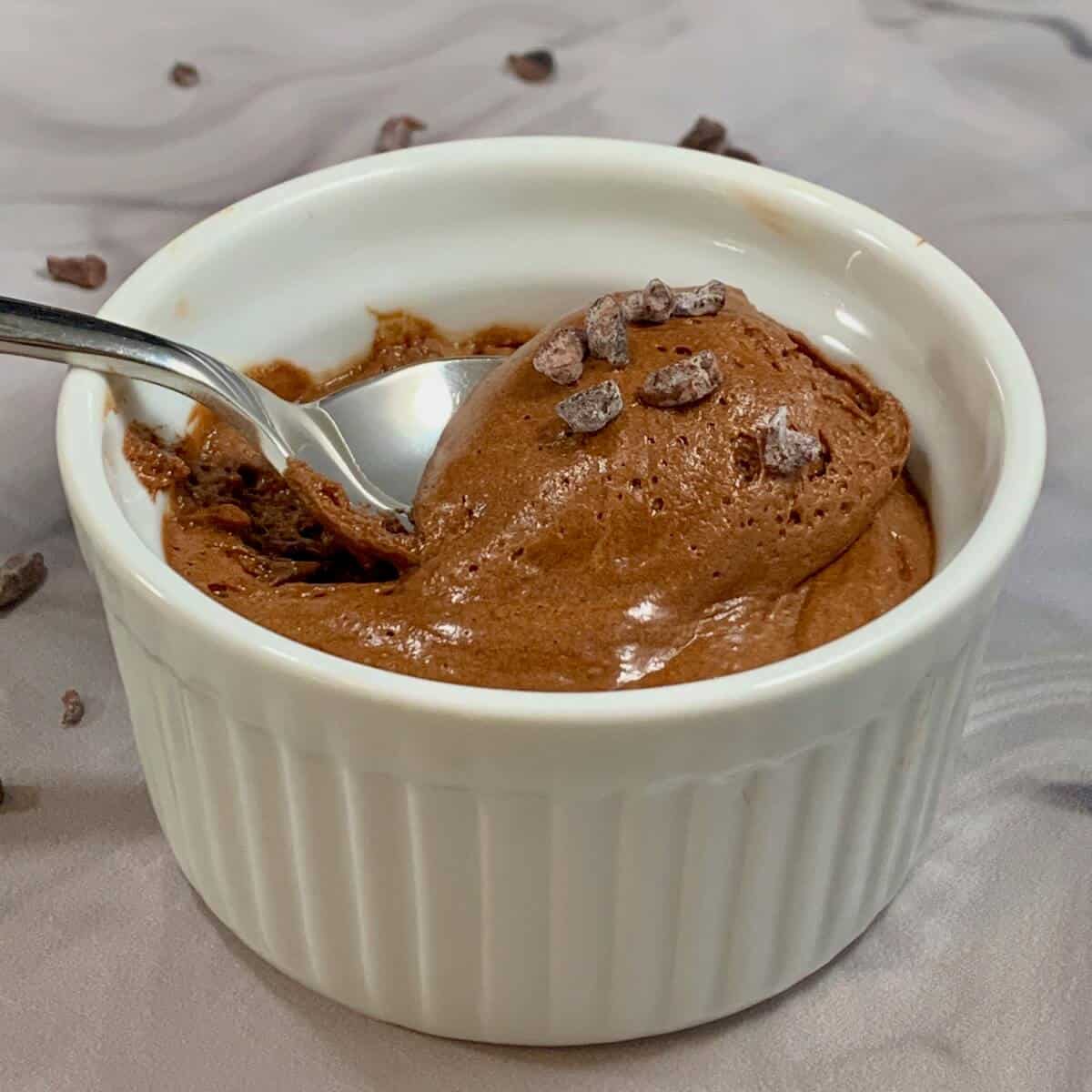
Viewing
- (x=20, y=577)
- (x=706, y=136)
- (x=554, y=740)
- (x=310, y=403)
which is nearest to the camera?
(x=554, y=740)

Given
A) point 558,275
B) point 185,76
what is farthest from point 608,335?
point 185,76

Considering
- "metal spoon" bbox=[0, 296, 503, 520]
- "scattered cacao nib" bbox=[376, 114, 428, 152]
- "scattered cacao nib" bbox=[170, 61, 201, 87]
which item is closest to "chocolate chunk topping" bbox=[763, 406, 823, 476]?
"metal spoon" bbox=[0, 296, 503, 520]

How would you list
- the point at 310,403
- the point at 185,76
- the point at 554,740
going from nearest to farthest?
the point at 554,740
the point at 310,403
the point at 185,76

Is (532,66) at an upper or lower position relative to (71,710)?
upper

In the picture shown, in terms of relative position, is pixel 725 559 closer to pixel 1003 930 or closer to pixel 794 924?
pixel 794 924

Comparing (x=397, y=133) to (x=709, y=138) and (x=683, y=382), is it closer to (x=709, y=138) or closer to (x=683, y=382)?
(x=709, y=138)

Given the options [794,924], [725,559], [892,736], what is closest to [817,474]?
[725,559]
